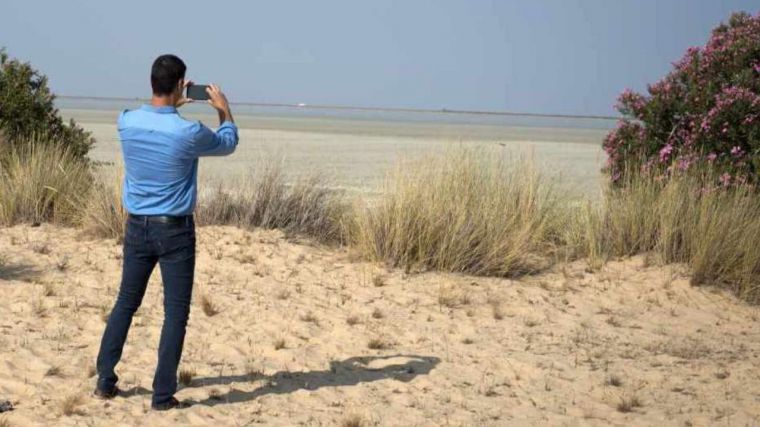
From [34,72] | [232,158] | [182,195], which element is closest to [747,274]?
[182,195]

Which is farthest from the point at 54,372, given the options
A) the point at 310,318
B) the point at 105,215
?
the point at 105,215

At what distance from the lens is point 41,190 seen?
10.5 metres

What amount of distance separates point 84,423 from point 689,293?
5.58 metres

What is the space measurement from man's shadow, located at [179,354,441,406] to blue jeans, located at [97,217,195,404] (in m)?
0.47

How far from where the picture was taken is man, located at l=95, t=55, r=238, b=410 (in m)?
5.18

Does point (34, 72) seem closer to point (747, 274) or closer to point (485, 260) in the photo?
point (485, 260)

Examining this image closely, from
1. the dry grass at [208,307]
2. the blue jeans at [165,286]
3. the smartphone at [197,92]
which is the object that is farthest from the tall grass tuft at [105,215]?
the smartphone at [197,92]

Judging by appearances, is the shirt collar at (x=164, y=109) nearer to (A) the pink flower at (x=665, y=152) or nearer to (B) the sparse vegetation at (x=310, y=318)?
(B) the sparse vegetation at (x=310, y=318)

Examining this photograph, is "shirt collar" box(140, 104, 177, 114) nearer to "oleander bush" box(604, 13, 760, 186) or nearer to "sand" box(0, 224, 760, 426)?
"sand" box(0, 224, 760, 426)

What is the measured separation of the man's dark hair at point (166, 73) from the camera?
17.0ft

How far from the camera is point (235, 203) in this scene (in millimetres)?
10305

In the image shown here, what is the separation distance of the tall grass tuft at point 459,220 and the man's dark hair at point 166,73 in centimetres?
419

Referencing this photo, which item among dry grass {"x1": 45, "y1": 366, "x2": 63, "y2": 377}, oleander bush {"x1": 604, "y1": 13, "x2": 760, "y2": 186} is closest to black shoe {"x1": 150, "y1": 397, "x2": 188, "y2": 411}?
dry grass {"x1": 45, "y1": 366, "x2": 63, "y2": 377}

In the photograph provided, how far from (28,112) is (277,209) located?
4148 millimetres
